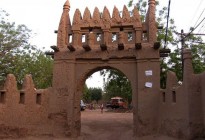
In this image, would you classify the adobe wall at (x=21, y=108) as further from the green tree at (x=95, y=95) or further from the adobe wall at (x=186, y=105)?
the green tree at (x=95, y=95)

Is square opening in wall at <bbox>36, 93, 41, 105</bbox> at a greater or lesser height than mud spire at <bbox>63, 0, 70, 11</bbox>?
lesser

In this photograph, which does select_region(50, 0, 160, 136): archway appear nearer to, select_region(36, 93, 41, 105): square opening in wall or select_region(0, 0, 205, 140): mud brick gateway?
select_region(0, 0, 205, 140): mud brick gateway

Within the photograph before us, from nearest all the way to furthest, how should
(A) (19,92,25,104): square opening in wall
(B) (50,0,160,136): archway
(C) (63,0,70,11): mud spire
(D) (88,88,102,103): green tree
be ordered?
(B) (50,0,160,136): archway → (A) (19,92,25,104): square opening in wall → (C) (63,0,70,11): mud spire → (D) (88,88,102,103): green tree

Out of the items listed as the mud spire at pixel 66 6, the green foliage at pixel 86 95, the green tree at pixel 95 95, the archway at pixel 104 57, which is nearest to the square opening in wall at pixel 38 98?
the archway at pixel 104 57

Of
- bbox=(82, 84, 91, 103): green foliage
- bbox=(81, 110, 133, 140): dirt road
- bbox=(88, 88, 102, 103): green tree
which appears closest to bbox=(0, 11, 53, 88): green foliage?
bbox=(81, 110, 133, 140): dirt road

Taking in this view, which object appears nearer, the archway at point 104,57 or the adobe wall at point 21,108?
the adobe wall at point 21,108

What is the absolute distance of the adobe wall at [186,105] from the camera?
10773 millimetres

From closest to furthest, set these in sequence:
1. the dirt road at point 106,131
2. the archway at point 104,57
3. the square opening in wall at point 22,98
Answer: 1. the archway at point 104,57
2. the square opening in wall at point 22,98
3. the dirt road at point 106,131

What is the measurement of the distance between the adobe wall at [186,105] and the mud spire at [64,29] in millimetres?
5582

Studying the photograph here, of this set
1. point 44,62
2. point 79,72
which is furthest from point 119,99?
point 79,72

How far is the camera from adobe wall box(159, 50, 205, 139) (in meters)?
10.8

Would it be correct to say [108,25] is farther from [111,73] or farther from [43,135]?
[111,73]

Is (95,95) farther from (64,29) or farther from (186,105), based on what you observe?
(186,105)

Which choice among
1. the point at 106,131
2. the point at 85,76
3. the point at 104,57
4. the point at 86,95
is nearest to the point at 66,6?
the point at 104,57
